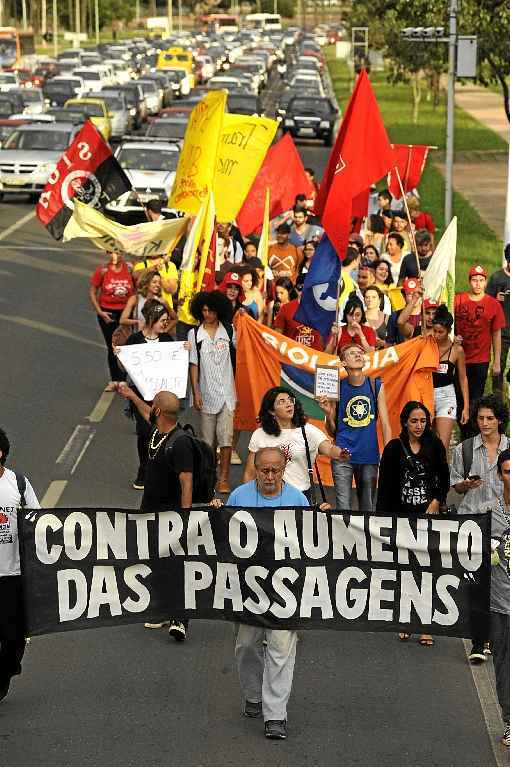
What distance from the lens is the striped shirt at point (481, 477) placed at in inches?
362

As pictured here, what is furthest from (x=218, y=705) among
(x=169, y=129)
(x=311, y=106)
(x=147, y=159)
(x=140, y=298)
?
(x=311, y=106)

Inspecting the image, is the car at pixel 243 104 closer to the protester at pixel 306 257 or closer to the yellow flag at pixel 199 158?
the yellow flag at pixel 199 158

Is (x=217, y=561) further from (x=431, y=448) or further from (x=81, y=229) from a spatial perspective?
(x=81, y=229)

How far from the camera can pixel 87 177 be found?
17188 mm

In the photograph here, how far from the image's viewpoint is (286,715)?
834cm

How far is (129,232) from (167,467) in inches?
273

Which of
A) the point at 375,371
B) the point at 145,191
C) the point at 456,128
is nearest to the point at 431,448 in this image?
the point at 375,371

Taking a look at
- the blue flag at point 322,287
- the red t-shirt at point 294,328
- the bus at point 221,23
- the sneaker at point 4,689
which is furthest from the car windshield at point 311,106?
the bus at point 221,23

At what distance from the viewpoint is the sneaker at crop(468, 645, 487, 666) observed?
9.45 m

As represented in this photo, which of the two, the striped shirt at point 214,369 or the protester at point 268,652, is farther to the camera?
the striped shirt at point 214,369

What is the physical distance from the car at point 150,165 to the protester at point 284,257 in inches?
563

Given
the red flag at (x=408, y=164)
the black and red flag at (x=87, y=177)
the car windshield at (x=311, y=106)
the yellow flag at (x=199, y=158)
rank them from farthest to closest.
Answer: the car windshield at (x=311, y=106), the red flag at (x=408, y=164), the yellow flag at (x=199, y=158), the black and red flag at (x=87, y=177)

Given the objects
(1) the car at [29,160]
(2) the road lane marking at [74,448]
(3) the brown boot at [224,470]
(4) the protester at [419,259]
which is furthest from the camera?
(1) the car at [29,160]

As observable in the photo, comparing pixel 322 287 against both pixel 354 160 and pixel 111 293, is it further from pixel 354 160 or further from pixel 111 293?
pixel 111 293
